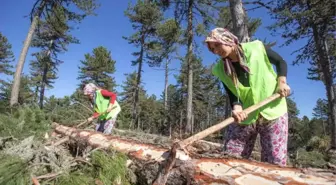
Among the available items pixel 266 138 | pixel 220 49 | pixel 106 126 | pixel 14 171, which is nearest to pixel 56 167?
pixel 14 171

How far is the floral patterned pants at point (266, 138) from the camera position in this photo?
88.0 inches

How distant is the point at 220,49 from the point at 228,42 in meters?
0.08

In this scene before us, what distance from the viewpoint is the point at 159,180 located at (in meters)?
1.93

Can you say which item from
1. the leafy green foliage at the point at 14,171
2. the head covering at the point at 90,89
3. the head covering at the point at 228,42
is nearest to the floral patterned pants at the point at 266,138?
the head covering at the point at 228,42

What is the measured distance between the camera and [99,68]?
2681 cm

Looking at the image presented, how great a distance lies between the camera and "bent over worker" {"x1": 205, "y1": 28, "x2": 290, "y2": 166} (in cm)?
218

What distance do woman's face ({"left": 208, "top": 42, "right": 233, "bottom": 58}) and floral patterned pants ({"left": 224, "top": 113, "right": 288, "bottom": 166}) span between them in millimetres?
635

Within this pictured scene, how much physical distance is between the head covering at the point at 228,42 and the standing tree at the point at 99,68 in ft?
83.0

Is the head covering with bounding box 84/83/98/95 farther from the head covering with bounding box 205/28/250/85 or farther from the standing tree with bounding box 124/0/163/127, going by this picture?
the standing tree with bounding box 124/0/163/127

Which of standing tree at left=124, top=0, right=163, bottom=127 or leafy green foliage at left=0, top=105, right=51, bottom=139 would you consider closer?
leafy green foliage at left=0, top=105, right=51, bottom=139

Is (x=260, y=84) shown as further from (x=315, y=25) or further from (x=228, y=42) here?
(x=315, y=25)

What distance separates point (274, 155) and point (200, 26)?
37.3 feet

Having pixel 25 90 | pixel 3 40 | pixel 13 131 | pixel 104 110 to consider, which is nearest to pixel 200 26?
pixel 104 110

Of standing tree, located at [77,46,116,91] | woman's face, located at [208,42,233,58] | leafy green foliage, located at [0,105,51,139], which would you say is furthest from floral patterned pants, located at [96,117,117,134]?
standing tree, located at [77,46,116,91]
